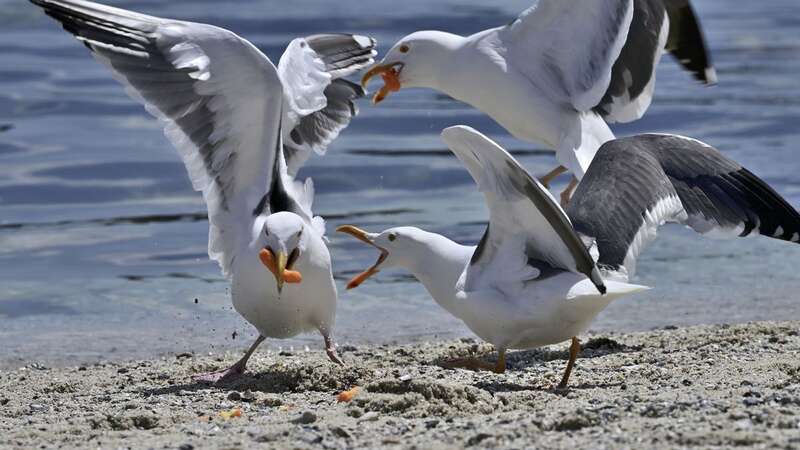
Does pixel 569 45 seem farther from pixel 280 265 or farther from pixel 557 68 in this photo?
pixel 280 265

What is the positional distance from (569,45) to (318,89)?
66.7 inches

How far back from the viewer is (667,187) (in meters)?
6.90

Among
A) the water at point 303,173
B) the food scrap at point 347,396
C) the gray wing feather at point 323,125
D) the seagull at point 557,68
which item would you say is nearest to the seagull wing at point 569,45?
the seagull at point 557,68

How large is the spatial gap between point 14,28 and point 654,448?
17.8m

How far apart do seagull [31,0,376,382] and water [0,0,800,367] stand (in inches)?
44.5

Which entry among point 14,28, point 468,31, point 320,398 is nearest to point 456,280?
point 320,398

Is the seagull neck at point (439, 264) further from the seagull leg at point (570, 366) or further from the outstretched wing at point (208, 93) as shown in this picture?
the outstretched wing at point (208, 93)

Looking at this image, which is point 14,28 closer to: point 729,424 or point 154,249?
point 154,249

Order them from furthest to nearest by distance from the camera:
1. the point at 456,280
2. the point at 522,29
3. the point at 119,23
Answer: the point at 522,29 → the point at 119,23 → the point at 456,280

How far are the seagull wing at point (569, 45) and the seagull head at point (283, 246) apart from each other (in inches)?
101

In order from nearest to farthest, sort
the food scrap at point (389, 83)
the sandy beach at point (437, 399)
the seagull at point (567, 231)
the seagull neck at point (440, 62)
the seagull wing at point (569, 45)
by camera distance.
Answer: the sandy beach at point (437, 399)
the seagull at point (567, 231)
the seagull wing at point (569, 45)
the seagull neck at point (440, 62)
the food scrap at point (389, 83)

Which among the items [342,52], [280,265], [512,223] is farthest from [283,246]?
[342,52]

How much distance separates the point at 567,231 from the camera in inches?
235

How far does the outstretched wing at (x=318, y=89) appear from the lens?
26.9 ft
